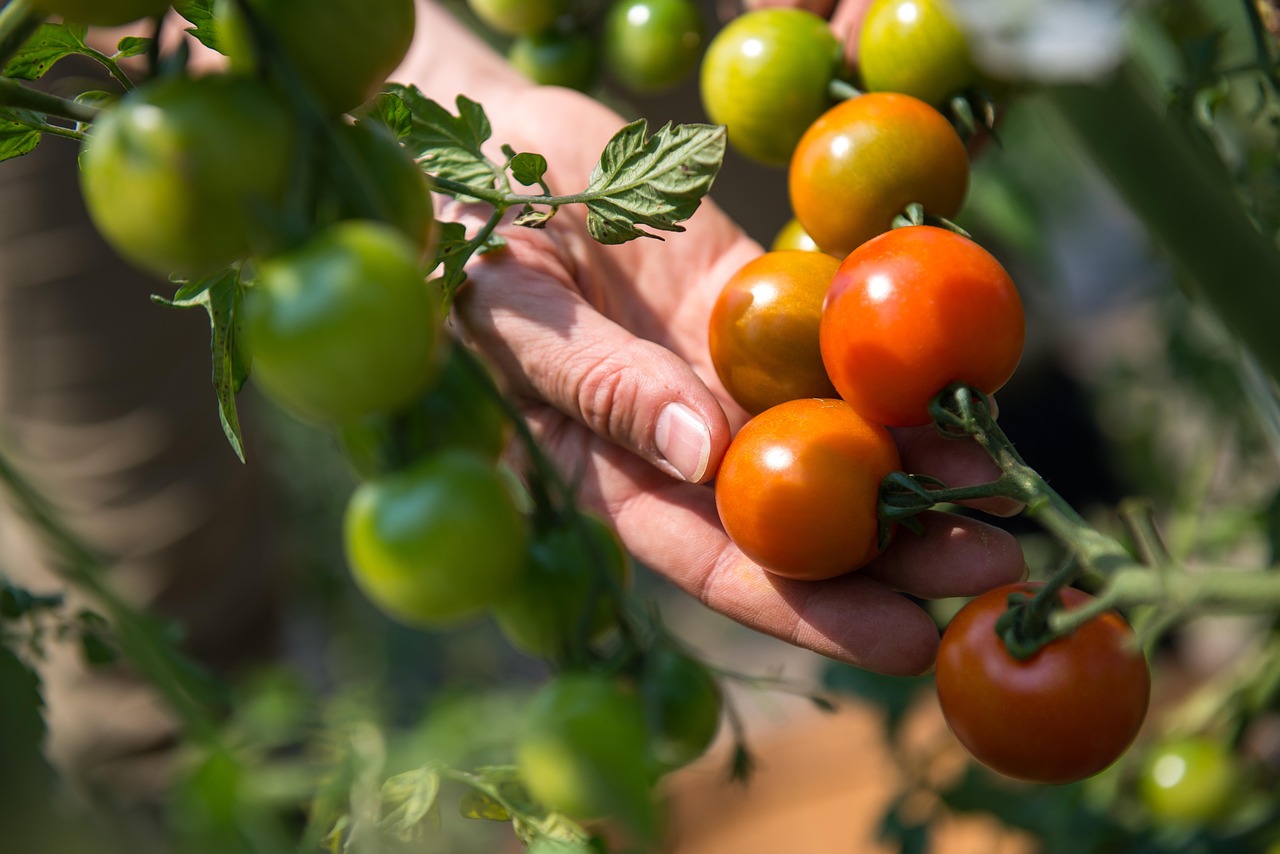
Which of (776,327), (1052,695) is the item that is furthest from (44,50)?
(1052,695)

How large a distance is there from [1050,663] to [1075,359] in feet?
5.83

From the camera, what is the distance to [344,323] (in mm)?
253

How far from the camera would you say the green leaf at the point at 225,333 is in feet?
1.36

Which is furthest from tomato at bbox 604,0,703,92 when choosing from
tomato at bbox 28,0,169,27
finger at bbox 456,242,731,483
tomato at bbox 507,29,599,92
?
tomato at bbox 28,0,169,27

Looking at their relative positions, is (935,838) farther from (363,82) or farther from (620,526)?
(363,82)

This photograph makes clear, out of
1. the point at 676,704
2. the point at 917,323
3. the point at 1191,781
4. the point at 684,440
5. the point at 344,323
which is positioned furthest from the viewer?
the point at 1191,781

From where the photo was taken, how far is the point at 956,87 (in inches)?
24.8

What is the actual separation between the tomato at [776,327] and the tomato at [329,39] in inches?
12.3

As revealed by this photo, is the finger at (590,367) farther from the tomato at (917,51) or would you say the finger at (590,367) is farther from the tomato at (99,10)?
the tomato at (99,10)

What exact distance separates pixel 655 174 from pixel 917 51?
9.6 inches

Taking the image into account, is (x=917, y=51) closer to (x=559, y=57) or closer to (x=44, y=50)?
(x=559, y=57)

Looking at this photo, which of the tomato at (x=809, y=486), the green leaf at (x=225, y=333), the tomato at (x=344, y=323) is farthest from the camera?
the tomato at (x=809, y=486)

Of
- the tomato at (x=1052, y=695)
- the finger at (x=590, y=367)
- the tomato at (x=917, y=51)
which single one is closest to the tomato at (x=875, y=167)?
the tomato at (x=917, y=51)

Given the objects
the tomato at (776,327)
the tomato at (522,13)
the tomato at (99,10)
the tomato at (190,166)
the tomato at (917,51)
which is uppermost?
the tomato at (99,10)
